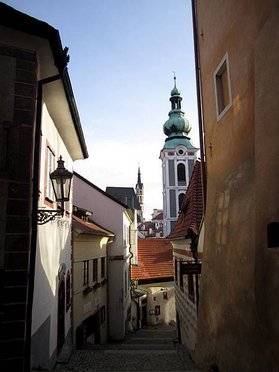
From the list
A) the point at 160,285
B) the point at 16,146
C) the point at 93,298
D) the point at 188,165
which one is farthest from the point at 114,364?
the point at 188,165

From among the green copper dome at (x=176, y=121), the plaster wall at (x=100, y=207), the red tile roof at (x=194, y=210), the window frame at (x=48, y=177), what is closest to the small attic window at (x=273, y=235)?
the window frame at (x=48, y=177)

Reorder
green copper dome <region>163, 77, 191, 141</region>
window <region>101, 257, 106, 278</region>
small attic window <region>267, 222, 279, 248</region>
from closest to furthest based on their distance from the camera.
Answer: small attic window <region>267, 222, 279, 248</region> < window <region>101, 257, 106, 278</region> < green copper dome <region>163, 77, 191, 141</region>

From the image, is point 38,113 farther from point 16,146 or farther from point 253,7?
point 253,7

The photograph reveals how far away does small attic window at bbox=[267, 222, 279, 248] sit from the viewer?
443 centimetres

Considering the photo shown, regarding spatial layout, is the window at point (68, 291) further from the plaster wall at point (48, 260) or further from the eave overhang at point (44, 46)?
→ the eave overhang at point (44, 46)

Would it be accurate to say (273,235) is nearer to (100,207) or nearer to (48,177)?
(48,177)

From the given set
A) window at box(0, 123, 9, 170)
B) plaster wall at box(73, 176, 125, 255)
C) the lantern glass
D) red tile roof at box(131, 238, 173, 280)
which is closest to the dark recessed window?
the lantern glass

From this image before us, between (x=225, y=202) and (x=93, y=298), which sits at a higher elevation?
(x=225, y=202)

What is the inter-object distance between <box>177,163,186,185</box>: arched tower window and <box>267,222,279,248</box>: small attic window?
5858cm

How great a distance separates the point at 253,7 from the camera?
5.74 m

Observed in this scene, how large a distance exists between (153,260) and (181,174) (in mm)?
33415

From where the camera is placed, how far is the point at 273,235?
14.7ft

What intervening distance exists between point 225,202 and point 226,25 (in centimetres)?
374

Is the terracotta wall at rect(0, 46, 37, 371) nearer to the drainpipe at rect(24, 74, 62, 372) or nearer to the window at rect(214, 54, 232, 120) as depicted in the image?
the drainpipe at rect(24, 74, 62, 372)
